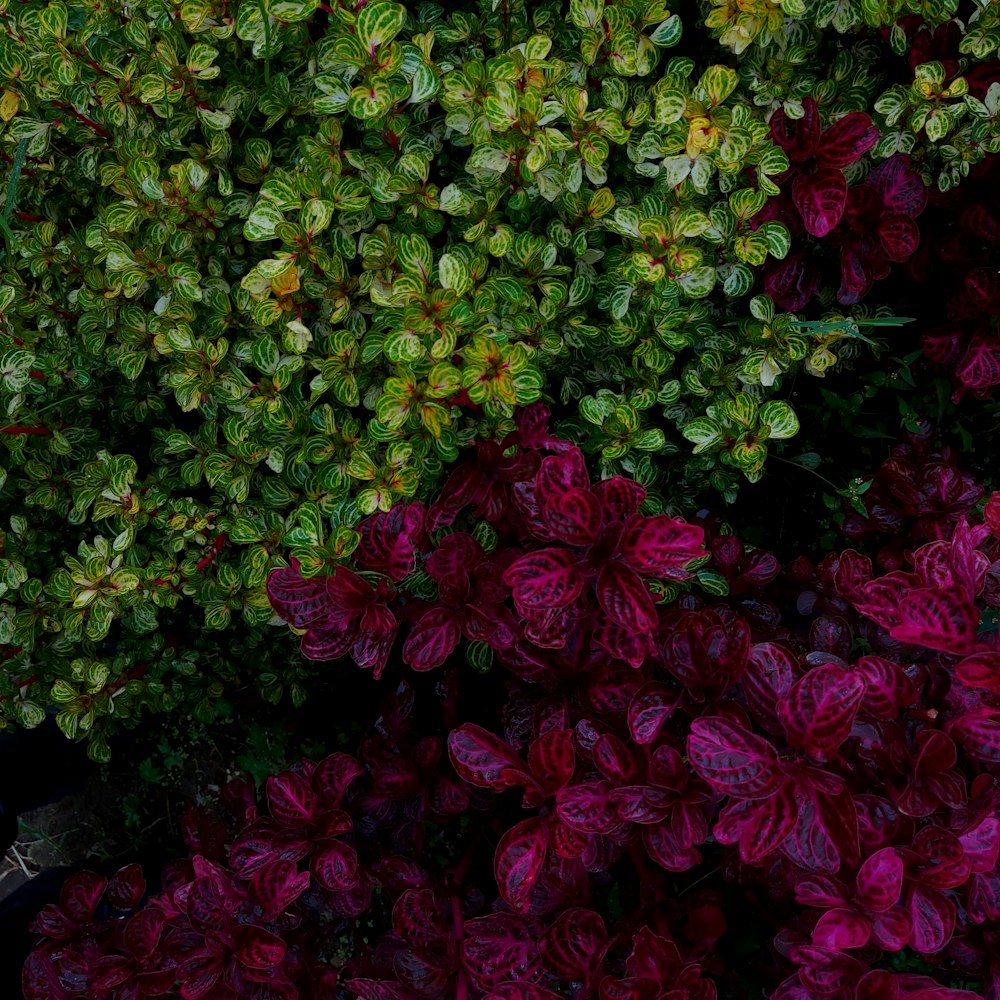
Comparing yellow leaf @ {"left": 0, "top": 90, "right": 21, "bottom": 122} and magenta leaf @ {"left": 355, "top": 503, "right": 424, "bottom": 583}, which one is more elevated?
yellow leaf @ {"left": 0, "top": 90, "right": 21, "bottom": 122}

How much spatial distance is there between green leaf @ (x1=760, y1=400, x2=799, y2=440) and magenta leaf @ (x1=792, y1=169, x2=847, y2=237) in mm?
336

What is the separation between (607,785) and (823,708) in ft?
1.26

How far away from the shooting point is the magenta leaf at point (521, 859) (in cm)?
134

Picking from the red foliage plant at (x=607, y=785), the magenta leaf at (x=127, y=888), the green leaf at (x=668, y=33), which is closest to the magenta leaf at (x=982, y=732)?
the red foliage plant at (x=607, y=785)

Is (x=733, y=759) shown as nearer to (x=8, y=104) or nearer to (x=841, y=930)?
(x=841, y=930)

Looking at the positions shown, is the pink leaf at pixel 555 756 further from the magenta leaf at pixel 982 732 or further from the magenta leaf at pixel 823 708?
the magenta leaf at pixel 982 732

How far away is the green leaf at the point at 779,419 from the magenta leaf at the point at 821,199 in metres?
0.34

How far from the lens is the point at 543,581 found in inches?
53.5

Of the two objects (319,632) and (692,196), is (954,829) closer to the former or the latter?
(319,632)

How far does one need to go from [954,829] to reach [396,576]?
3.19ft

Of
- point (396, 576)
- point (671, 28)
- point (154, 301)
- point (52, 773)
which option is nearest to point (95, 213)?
point (154, 301)

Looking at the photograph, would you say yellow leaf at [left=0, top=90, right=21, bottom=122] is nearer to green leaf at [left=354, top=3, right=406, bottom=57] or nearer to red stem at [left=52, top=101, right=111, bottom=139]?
red stem at [left=52, top=101, right=111, bottom=139]

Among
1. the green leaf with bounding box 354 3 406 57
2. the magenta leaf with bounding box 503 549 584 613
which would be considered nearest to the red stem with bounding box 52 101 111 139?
the green leaf with bounding box 354 3 406 57

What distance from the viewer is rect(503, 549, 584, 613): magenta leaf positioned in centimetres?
135
